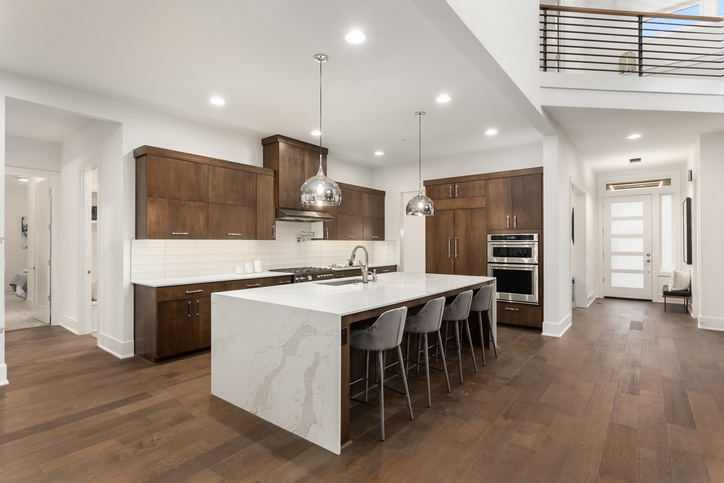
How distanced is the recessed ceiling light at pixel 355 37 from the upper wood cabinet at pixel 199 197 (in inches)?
101

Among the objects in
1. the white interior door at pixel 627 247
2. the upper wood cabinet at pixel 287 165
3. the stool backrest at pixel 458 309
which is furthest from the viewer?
the white interior door at pixel 627 247

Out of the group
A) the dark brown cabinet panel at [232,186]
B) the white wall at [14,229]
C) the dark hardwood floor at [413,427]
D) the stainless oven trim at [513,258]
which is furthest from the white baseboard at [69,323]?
the stainless oven trim at [513,258]

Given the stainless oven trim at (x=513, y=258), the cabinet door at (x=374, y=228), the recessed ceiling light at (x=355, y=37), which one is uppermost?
the recessed ceiling light at (x=355, y=37)

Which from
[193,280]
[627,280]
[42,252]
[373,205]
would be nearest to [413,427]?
[193,280]

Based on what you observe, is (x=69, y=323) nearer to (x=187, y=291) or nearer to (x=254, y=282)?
(x=187, y=291)

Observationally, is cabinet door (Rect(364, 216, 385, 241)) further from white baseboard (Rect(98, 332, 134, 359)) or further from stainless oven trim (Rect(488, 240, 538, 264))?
white baseboard (Rect(98, 332, 134, 359))

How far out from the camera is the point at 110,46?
3.04 m

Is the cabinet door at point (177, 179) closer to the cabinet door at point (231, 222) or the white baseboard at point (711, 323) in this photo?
the cabinet door at point (231, 222)

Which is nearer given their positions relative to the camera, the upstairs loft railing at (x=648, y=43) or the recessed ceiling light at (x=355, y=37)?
the recessed ceiling light at (x=355, y=37)

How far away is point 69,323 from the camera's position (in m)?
5.58

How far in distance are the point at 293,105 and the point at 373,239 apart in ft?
12.0

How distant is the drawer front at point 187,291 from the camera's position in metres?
4.02

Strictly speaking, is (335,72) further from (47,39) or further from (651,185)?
(651,185)

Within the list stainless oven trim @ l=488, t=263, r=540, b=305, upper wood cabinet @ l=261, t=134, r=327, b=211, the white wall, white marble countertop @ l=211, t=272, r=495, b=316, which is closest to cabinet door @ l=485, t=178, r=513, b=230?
stainless oven trim @ l=488, t=263, r=540, b=305
